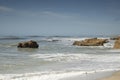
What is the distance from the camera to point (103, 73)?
13.2m

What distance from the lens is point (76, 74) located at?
12.8 m

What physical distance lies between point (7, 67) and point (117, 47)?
2142 centimetres

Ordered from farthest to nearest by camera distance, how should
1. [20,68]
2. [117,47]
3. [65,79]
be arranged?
[117,47], [20,68], [65,79]

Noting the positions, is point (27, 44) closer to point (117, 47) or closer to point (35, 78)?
point (117, 47)

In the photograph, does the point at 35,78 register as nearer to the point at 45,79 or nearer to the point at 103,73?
the point at 45,79

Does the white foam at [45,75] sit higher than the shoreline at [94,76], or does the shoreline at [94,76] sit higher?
the white foam at [45,75]

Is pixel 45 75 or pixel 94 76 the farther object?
pixel 45 75

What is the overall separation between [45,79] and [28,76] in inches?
38.3

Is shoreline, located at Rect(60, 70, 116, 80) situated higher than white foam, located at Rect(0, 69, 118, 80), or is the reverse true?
white foam, located at Rect(0, 69, 118, 80)

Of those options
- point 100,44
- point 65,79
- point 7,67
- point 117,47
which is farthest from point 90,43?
point 65,79

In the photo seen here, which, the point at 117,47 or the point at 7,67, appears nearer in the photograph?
the point at 7,67

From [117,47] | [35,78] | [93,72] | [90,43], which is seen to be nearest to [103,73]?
[93,72]

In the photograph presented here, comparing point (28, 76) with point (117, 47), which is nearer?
point (28, 76)

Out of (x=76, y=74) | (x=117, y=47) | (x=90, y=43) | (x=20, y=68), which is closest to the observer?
(x=76, y=74)
